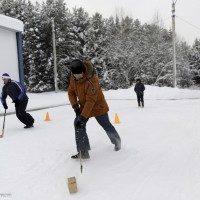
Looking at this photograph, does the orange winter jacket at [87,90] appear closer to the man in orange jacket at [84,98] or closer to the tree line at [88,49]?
the man in orange jacket at [84,98]

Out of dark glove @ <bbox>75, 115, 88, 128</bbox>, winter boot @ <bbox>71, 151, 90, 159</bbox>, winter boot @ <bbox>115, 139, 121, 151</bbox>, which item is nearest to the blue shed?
winter boot @ <bbox>115, 139, 121, 151</bbox>

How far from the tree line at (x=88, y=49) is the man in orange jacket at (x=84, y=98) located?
29444mm

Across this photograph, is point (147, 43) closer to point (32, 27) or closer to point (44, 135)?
point (32, 27)

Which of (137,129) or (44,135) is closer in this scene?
(44,135)

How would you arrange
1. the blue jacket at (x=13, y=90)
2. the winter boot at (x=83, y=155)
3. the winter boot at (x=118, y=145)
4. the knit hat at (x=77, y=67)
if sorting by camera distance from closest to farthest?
1. the knit hat at (x=77, y=67)
2. the winter boot at (x=83, y=155)
3. the winter boot at (x=118, y=145)
4. the blue jacket at (x=13, y=90)

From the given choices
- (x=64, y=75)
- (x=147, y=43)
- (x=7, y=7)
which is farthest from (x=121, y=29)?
(x=7, y=7)

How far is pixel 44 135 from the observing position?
25.2 ft

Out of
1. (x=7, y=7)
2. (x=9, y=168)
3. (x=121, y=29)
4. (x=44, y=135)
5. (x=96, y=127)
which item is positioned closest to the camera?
(x=9, y=168)

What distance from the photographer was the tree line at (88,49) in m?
35.1

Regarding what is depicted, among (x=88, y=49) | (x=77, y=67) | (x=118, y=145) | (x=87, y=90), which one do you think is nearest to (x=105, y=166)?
(x=118, y=145)

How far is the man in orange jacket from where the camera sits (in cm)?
493

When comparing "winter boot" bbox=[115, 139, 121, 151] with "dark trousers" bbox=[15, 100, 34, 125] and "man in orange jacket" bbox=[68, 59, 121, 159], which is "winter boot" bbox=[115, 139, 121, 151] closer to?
"man in orange jacket" bbox=[68, 59, 121, 159]

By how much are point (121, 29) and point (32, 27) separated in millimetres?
13341

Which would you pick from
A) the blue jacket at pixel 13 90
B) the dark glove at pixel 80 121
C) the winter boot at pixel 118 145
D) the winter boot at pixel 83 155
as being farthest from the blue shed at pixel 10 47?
the dark glove at pixel 80 121
